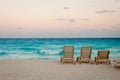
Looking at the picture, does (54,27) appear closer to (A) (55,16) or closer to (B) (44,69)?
(A) (55,16)

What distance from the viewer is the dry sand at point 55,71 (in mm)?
6189

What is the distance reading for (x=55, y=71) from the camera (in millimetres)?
6863

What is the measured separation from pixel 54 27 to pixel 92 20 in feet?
8.41

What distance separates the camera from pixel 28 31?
14609 mm

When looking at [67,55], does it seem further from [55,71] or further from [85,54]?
[55,71]

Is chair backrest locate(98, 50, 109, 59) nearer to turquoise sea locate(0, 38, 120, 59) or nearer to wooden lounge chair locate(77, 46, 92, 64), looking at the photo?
wooden lounge chair locate(77, 46, 92, 64)

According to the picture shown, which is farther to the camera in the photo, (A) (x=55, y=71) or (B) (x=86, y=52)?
(B) (x=86, y=52)

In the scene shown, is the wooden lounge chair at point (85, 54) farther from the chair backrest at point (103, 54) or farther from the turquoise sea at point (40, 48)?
the turquoise sea at point (40, 48)

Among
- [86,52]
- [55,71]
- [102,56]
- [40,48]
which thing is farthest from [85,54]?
[40,48]

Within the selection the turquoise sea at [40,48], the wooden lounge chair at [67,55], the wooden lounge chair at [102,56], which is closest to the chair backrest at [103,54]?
the wooden lounge chair at [102,56]

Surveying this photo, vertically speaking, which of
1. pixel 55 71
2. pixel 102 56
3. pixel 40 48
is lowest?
pixel 40 48

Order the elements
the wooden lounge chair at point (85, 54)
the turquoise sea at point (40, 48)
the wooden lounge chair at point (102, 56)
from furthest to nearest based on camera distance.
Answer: the turquoise sea at point (40, 48), the wooden lounge chair at point (85, 54), the wooden lounge chair at point (102, 56)

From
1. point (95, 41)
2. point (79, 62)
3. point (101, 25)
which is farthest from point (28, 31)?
point (95, 41)

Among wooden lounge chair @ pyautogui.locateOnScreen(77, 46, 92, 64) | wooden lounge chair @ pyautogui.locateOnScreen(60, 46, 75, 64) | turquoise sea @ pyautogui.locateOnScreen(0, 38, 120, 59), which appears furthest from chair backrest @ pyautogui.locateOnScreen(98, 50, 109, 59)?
turquoise sea @ pyautogui.locateOnScreen(0, 38, 120, 59)
